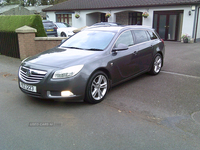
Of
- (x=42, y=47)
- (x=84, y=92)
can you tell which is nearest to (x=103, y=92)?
(x=84, y=92)

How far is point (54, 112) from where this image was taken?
4473 mm

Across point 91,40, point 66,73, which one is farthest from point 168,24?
point 66,73

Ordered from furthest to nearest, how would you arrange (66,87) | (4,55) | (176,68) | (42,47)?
(4,55) < (42,47) < (176,68) < (66,87)

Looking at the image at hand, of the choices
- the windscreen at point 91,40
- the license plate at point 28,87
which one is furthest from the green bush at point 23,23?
the license plate at point 28,87

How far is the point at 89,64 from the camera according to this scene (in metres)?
4.76

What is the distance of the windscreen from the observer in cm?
561

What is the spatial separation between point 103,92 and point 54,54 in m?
1.53

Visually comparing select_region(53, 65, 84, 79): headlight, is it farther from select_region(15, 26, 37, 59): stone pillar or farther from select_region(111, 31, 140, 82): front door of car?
select_region(15, 26, 37, 59): stone pillar

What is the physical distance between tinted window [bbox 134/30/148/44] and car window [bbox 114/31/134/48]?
32cm

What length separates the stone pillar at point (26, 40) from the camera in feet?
31.8

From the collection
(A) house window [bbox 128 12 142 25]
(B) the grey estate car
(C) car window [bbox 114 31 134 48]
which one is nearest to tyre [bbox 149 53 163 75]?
(B) the grey estate car

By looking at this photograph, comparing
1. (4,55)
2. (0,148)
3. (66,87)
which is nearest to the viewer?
(0,148)

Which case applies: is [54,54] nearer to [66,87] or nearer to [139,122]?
[66,87]

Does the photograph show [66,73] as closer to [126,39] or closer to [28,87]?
[28,87]
